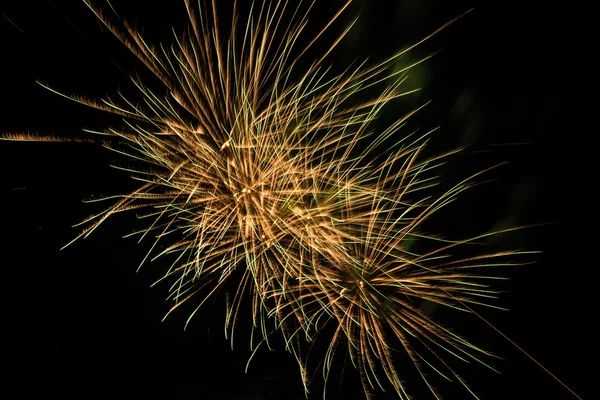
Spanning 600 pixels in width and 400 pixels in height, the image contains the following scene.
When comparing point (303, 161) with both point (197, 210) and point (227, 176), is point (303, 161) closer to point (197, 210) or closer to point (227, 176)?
point (227, 176)

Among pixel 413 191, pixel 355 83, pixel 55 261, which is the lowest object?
pixel 413 191

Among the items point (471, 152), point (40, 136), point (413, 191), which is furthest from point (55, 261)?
point (471, 152)

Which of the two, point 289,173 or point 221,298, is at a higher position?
point 289,173

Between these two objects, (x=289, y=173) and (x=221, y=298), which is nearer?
(x=289, y=173)
